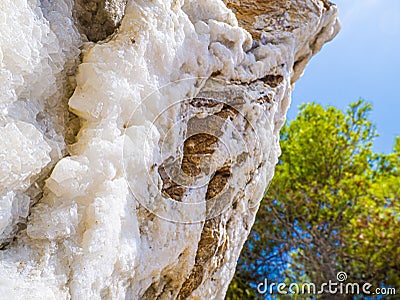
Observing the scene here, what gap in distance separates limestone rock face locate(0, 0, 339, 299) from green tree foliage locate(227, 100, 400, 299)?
268 centimetres

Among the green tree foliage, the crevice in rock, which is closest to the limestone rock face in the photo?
the crevice in rock

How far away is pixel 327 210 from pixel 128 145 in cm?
338

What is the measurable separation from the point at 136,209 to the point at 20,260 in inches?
8.4

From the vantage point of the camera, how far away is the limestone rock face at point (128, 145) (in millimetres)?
537

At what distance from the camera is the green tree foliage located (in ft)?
11.1

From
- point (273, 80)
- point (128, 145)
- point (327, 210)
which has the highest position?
point (327, 210)

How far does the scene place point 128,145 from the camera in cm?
66

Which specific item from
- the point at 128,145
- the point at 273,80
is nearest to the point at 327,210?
the point at 273,80

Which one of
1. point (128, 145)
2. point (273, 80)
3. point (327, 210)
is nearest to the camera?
point (128, 145)

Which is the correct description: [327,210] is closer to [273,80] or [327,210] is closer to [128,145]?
[273,80]

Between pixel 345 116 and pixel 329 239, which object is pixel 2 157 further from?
pixel 345 116

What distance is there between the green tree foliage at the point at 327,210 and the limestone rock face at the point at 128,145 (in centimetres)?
268

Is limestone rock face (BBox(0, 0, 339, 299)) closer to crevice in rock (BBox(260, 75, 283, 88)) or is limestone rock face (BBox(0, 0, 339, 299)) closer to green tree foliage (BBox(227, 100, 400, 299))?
crevice in rock (BBox(260, 75, 283, 88))

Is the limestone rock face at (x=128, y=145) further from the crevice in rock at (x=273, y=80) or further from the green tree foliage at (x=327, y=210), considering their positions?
the green tree foliage at (x=327, y=210)
